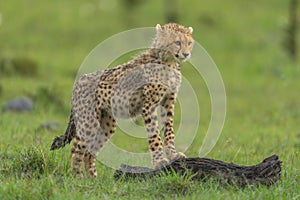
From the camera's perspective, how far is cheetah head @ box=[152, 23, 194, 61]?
25.8 feet

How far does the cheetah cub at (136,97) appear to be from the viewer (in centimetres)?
788

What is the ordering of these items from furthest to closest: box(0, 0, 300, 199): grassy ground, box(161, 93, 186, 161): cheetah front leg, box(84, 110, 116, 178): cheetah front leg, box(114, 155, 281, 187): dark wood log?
box(84, 110, 116, 178): cheetah front leg → box(161, 93, 186, 161): cheetah front leg → box(114, 155, 281, 187): dark wood log → box(0, 0, 300, 199): grassy ground

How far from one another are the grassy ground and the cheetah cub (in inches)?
13.9

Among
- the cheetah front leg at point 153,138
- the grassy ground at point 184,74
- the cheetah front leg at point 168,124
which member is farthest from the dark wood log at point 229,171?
the cheetah front leg at point 168,124

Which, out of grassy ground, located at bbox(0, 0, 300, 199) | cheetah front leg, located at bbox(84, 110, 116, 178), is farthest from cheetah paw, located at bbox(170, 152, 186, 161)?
cheetah front leg, located at bbox(84, 110, 116, 178)

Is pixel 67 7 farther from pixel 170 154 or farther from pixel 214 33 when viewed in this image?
pixel 170 154

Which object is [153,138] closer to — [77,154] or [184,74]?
[77,154]

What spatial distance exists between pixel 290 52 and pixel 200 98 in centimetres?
573

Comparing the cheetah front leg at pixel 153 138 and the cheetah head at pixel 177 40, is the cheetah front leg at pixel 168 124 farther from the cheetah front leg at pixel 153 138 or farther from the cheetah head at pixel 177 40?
the cheetah head at pixel 177 40

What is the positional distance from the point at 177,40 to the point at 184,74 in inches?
562

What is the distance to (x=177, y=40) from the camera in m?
7.86

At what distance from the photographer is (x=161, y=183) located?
721 centimetres

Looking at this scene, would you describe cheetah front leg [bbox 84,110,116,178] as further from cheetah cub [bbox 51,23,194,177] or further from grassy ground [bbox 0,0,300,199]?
grassy ground [bbox 0,0,300,199]

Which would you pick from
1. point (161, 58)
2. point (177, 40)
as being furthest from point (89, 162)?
point (177, 40)
